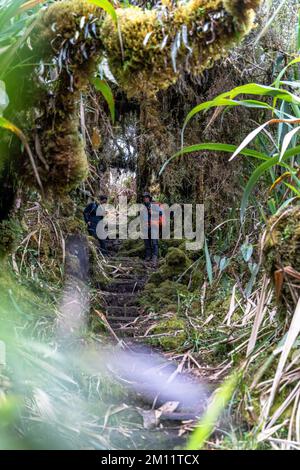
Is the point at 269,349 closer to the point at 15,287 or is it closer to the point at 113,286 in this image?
the point at 15,287

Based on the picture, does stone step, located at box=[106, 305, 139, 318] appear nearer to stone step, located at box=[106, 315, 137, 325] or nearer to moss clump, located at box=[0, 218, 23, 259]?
stone step, located at box=[106, 315, 137, 325]

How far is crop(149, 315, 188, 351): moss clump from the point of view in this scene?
276 cm

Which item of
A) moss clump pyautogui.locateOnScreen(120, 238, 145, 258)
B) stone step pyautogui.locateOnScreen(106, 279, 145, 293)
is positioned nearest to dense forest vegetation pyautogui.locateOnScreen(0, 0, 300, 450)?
stone step pyautogui.locateOnScreen(106, 279, 145, 293)

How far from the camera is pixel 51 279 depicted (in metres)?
3.06

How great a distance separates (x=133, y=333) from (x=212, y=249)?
3.99ft

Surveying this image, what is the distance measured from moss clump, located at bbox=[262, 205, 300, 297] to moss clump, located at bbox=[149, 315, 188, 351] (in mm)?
1238

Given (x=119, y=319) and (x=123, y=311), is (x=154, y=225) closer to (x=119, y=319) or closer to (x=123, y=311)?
(x=123, y=311)

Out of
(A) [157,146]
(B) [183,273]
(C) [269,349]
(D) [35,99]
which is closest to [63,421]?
(C) [269,349]

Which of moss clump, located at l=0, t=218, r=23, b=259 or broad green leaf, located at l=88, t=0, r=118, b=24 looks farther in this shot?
moss clump, located at l=0, t=218, r=23, b=259

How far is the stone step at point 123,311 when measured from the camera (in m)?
3.83

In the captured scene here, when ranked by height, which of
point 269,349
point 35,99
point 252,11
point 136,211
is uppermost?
point 252,11

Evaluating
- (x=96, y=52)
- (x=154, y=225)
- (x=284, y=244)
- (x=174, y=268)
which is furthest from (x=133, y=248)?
(x=96, y=52)

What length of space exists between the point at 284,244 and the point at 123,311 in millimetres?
2468

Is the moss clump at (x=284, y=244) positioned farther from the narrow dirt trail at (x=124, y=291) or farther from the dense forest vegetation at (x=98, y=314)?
the narrow dirt trail at (x=124, y=291)
